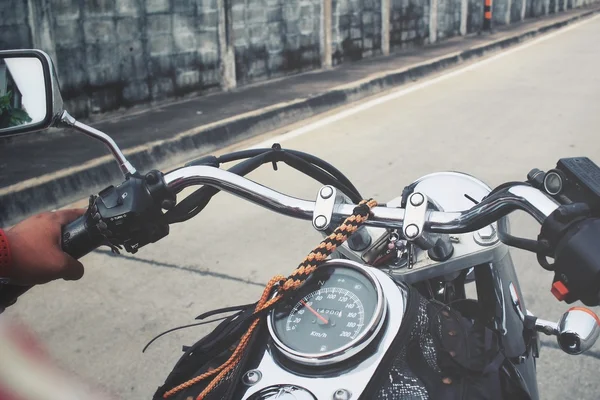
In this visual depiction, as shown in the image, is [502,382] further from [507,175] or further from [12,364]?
[507,175]

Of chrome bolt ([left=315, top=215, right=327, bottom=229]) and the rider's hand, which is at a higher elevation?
chrome bolt ([left=315, top=215, right=327, bottom=229])

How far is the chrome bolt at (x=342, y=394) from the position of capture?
885 mm

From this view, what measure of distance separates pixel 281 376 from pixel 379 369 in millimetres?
125

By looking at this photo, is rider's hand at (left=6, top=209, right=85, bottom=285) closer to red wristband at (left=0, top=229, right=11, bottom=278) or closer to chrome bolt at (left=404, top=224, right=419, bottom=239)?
red wristband at (left=0, top=229, right=11, bottom=278)

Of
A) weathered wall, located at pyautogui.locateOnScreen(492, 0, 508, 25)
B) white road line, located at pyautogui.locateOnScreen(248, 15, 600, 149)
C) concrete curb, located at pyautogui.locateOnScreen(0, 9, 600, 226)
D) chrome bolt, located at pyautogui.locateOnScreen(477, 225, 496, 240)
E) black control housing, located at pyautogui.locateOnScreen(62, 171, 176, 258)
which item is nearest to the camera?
black control housing, located at pyautogui.locateOnScreen(62, 171, 176, 258)

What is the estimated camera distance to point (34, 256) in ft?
3.68

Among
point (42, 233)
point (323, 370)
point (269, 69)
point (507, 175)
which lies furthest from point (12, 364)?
point (269, 69)

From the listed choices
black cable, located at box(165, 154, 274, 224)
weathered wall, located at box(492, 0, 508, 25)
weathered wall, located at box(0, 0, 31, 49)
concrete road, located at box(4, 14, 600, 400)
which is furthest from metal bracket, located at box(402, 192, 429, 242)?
weathered wall, located at box(492, 0, 508, 25)

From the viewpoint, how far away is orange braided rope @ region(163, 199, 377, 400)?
3.23ft

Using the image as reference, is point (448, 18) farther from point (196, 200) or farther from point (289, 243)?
point (196, 200)

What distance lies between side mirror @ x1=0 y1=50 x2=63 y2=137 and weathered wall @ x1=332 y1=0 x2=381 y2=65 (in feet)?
34.1

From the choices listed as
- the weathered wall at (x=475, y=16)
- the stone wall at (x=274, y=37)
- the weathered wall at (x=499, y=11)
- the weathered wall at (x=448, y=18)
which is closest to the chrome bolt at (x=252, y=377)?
Result: the stone wall at (x=274, y=37)

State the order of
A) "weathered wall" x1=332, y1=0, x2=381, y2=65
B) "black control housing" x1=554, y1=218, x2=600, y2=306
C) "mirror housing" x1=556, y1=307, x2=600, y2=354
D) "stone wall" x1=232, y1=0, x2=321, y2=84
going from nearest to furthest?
"black control housing" x1=554, y1=218, x2=600, y2=306
"mirror housing" x1=556, y1=307, x2=600, y2=354
"stone wall" x1=232, y1=0, x2=321, y2=84
"weathered wall" x1=332, y1=0, x2=381, y2=65

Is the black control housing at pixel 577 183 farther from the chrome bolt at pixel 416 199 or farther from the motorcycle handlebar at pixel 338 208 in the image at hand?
the chrome bolt at pixel 416 199
